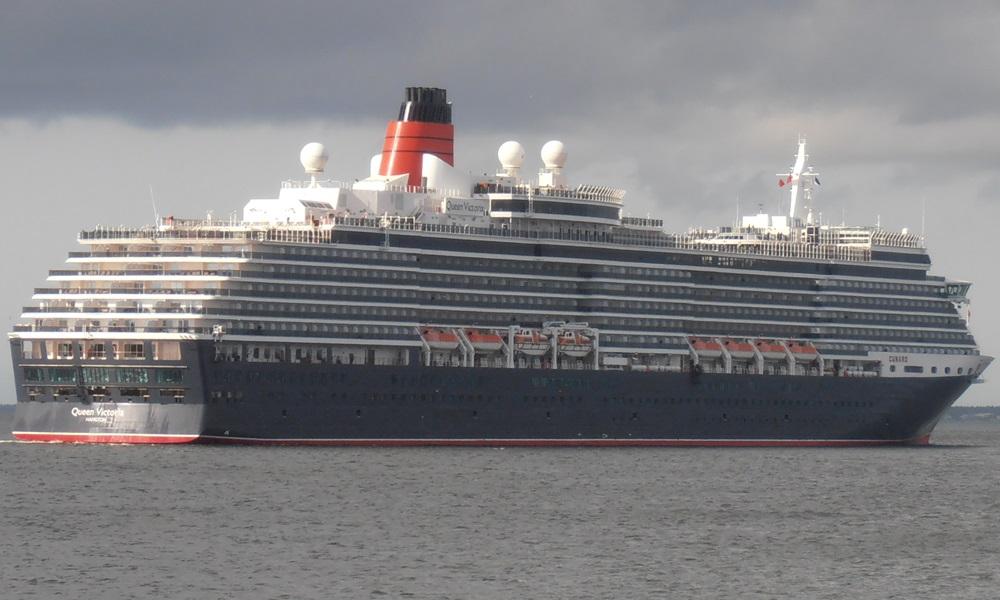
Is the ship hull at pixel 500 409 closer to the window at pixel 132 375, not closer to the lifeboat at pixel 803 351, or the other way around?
the window at pixel 132 375

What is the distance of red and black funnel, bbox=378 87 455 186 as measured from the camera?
113 metres

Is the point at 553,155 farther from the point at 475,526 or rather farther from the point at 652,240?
the point at 475,526

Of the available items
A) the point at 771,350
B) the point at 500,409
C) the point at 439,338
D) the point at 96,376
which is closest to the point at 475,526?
the point at 96,376

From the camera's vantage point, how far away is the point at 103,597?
181ft

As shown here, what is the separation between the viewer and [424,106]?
113562mm

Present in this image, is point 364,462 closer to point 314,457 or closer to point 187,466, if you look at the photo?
point 314,457

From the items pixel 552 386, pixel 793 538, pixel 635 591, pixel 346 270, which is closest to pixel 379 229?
pixel 346 270

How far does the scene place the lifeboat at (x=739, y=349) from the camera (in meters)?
118

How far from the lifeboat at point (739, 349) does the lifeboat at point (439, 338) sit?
18818 millimetres

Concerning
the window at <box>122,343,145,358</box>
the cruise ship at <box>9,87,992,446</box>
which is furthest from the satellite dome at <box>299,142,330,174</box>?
the window at <box>122,343,145,358</box>

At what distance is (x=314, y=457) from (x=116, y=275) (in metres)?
15.5

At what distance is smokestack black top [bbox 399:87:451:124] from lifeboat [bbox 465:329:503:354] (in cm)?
1278

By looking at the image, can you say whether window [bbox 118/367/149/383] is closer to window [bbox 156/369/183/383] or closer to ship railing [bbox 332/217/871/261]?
window [bbox 156/369/183/383]

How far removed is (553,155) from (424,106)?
7.60 m
